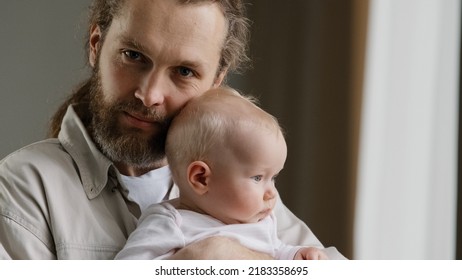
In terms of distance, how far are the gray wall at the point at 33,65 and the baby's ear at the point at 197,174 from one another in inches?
15.8

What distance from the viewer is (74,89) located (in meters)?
1.40

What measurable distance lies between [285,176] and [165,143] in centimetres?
64

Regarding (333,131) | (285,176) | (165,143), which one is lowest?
(285,176)

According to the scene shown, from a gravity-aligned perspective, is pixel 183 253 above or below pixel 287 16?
below

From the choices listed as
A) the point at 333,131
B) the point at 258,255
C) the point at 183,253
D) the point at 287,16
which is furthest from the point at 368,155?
the point at 183,253

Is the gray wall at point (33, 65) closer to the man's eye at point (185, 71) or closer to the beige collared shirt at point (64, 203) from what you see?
the beige collared shirt at point (64, 203)

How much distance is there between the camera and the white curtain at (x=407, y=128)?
165 cm

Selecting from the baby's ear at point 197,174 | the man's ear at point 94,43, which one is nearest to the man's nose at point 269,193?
the baby's ear at point 197,174

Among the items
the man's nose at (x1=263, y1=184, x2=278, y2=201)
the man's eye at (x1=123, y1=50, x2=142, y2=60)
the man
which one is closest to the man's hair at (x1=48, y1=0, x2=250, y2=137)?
the man

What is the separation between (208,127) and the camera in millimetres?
1088

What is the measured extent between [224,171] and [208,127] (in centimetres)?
8

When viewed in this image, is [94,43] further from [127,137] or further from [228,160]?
[228,160]

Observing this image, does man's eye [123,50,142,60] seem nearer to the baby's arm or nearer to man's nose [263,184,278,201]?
man's nose [263,184,278,201]
